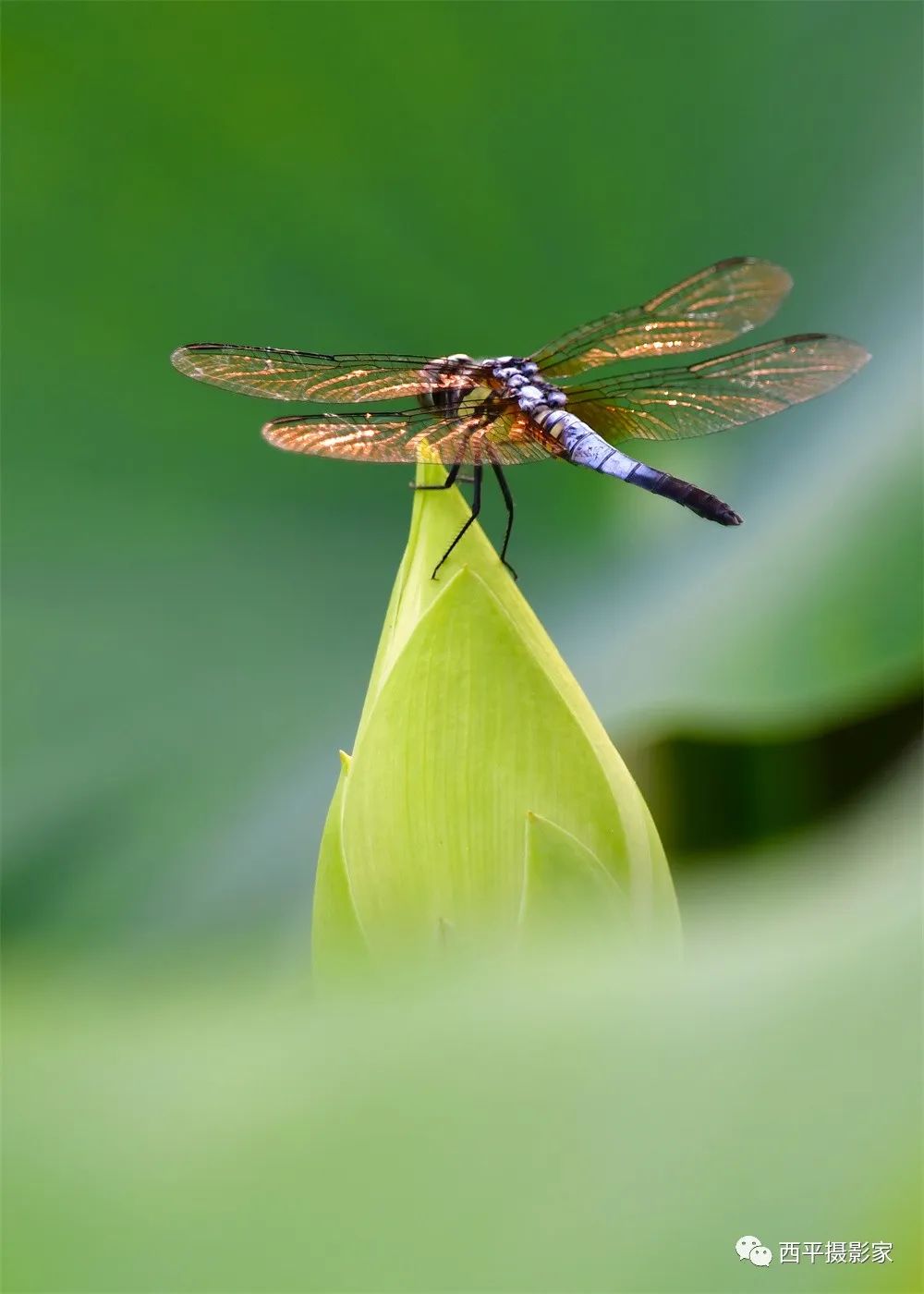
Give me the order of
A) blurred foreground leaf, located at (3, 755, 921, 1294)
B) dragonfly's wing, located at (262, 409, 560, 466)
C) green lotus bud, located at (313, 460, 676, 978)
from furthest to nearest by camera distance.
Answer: dragonfly's wing, located at (262, 409, 560, 466) < green lotus bud, located at (313, 460, 676, 978) < blurred foreground leaf, located at (3, 755, 921, 1294)

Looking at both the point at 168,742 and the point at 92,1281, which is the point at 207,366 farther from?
the point at 92,1281

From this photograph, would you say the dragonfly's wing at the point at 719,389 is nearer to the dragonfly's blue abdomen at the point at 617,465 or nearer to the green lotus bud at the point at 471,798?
the dragonfly's blue abdomen at the point at 617,465

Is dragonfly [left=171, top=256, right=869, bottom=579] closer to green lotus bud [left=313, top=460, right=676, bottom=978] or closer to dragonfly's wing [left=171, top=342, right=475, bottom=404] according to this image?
dragonfly's wing [left=171, top=342, right=475, bottom=404]

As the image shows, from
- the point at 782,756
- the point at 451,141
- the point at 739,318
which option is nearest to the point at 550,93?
the point at 451,141

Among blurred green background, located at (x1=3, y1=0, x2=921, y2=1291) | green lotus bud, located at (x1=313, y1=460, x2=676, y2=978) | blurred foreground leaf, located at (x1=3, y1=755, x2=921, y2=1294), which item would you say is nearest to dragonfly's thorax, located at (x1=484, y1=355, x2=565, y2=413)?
Answer: blurred green background, located at (x1=3, y1=0, x2=921, y2=1291)

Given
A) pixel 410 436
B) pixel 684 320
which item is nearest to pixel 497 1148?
pixel 410 436

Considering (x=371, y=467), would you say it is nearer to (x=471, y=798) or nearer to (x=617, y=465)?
(x=617, y=465)
